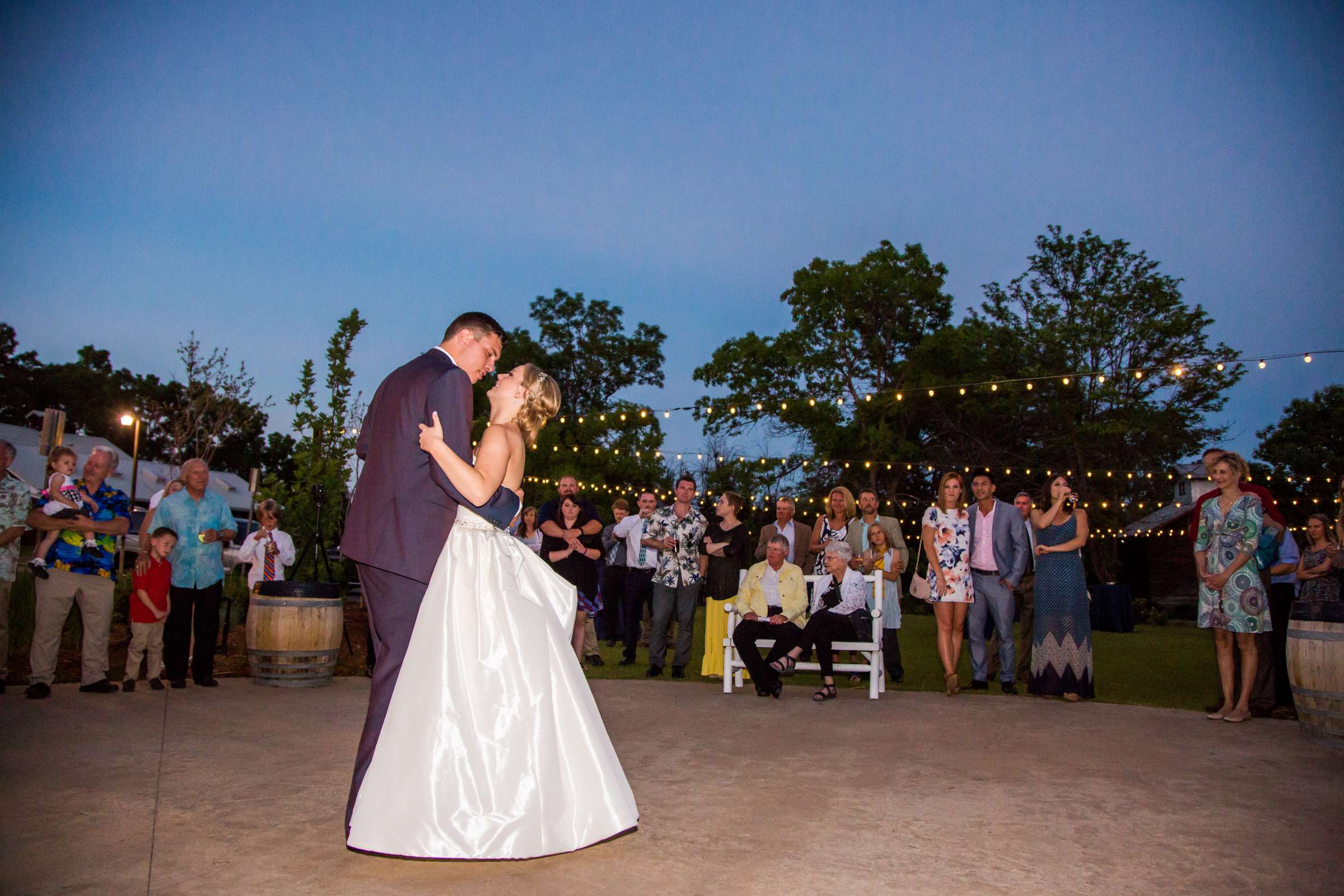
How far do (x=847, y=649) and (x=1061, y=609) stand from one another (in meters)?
1.72

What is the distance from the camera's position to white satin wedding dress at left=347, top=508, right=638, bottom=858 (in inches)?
104

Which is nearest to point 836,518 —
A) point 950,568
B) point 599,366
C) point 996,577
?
point 950,568

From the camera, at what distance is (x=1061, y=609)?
7.08 metres

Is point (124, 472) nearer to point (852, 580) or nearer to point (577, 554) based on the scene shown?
point (577, 554)

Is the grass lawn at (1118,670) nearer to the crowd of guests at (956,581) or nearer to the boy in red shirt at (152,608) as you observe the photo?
the crowd of guests at (956,581)

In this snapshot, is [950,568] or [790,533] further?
[790,533]

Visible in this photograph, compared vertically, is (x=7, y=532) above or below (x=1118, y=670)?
above

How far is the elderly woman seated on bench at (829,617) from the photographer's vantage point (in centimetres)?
694

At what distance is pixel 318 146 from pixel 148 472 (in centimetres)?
2750

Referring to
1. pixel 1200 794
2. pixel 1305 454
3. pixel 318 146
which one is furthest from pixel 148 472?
pixel 1305 454

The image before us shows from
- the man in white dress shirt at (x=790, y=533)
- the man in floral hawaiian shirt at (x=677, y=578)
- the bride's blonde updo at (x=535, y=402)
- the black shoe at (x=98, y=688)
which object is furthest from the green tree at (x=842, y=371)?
the bride's blonde updo at (x=535, y=402)

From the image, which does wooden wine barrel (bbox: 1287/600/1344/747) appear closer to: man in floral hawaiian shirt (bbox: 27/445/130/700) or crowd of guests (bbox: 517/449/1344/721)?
crowd of guests (bbox: 517/449/1344/721)

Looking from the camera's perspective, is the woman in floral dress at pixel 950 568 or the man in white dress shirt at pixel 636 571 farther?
the man in white dress shirt at pixel 636 571

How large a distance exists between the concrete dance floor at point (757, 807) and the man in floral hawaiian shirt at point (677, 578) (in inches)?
88.3
